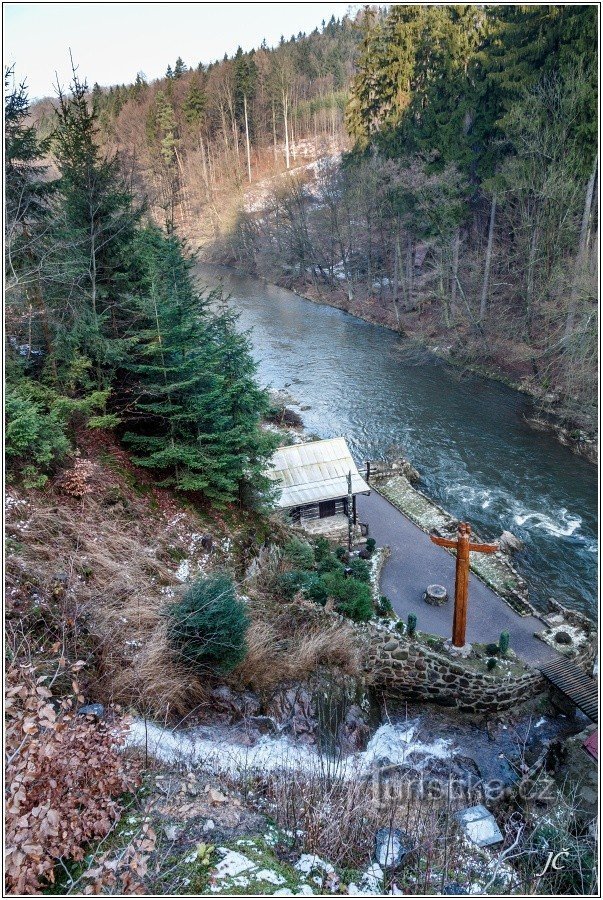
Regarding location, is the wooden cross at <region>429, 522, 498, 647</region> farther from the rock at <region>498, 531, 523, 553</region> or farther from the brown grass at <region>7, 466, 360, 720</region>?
the rock at <region>498, 531, 523, 553</region>

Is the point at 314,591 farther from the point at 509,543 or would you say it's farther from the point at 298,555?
the point at 509,543

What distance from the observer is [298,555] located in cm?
1288

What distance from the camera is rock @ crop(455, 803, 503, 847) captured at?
8.22 metres

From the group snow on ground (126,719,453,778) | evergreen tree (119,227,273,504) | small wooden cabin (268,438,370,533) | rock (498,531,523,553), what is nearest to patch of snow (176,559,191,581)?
evergreen tree (119,227,273,504)

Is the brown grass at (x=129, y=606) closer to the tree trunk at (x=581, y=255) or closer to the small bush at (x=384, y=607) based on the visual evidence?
the small bush at (x=384, y=607)

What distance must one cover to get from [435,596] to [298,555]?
4.00 metres

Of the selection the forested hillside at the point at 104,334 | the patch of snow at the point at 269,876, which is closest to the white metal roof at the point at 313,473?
the forested hillside at the point at 104,334

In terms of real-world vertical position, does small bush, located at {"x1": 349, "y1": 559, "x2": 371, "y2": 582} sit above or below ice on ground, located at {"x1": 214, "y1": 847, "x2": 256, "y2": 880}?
below

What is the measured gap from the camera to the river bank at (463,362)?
22.7 meters

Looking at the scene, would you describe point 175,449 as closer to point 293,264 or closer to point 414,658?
point 414,658

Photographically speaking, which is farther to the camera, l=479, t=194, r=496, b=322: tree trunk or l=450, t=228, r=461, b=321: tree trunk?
l=450, t=228, r=461, b=321: tree trunk

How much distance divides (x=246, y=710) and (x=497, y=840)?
4347mm

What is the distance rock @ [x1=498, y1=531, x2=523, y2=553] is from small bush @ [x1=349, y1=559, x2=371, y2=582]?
17.0 ft

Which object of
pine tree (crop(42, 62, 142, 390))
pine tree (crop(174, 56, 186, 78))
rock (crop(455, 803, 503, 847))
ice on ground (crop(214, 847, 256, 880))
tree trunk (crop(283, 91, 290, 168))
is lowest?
rock (crop(455, 803, 503, 847))
